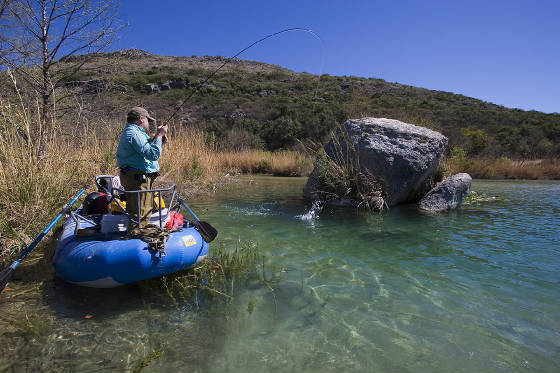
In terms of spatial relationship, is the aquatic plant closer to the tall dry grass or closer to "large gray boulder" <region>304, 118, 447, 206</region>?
"large gray boulder" <region>304, 118, 447, 206</region>

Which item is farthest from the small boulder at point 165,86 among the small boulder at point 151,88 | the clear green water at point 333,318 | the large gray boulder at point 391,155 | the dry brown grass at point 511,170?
the clear green water at point 333,318

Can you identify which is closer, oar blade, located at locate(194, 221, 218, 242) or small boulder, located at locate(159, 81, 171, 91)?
oar blade, located at locate(194, 221, 218, 242)

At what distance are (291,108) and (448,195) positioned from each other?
2138cm

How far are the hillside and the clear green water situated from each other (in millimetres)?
5690

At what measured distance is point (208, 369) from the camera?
2385 mm

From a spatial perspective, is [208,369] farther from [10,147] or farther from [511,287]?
[10,147]

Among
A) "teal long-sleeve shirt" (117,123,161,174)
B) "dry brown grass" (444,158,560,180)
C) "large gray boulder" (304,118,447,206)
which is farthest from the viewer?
"dry brown grass" (444,158,560,180)

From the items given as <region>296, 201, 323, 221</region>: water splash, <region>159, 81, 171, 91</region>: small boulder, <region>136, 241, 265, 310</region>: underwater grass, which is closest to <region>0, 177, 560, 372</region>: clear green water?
<region>136, 241, 265, 310</region>: underwater grass

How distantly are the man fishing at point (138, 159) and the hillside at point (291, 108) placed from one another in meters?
4.03

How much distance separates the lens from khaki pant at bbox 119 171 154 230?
3.82 metres

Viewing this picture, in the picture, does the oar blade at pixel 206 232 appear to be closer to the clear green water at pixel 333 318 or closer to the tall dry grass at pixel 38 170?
the clear green water at pixel 333 318

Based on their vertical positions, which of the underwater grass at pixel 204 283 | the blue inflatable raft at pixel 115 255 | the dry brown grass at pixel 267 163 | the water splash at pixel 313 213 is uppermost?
the dry brown grass at pixel 267 163

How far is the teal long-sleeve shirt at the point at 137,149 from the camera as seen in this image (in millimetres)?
3756

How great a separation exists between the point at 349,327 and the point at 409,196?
638 cm
